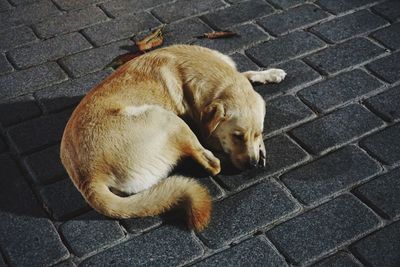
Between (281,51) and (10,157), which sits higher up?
(281,51)

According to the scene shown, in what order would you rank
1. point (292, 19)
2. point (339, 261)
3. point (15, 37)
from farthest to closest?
point (292, 19)
point (15, 37)
point (339, 261)

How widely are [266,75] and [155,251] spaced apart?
1.77 m

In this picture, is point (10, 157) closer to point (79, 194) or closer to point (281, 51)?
point (79, 194)

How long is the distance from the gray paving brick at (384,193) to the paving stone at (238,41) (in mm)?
1765

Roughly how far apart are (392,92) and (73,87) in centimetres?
246

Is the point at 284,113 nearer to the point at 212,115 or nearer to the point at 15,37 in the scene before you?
the point at 212,115

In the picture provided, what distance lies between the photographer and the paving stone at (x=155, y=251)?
119 inches

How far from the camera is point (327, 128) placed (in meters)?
3.83

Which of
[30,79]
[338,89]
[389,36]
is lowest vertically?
[30,79]

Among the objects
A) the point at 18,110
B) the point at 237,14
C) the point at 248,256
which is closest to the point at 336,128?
the point at 248,256

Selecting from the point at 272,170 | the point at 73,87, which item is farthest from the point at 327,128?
the point at 73,87

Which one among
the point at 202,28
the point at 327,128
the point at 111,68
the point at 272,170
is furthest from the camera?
the point at 202,28

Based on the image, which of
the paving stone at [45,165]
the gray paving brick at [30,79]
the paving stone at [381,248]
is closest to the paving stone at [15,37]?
the gray paving brick at [30,79]

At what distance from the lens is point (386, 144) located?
3.67m
